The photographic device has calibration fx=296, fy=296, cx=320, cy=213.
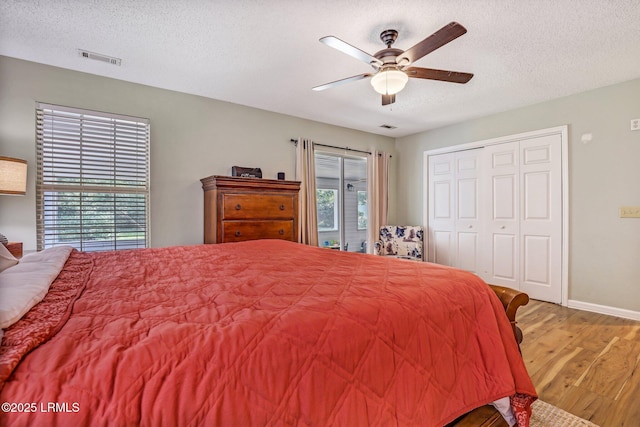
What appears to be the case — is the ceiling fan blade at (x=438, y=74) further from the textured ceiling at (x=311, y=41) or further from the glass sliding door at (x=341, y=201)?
the glass sliding door at (x=341, y=201)

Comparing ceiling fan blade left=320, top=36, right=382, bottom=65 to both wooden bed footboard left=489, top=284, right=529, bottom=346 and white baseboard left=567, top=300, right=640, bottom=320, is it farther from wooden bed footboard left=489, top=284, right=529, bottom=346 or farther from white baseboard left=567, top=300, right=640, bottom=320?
white baseboard left=567, top=300, right=640, bottom=320

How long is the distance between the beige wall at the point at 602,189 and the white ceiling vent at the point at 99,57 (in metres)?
4.75

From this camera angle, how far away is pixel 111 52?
2545mm

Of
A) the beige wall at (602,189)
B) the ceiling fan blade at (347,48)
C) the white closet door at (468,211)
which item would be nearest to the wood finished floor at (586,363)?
the beige wall at (602,189)

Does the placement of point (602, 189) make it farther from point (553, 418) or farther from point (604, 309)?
point (553, 418)

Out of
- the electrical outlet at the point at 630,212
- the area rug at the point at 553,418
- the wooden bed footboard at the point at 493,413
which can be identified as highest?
the electrical outlet at the point at 630,212

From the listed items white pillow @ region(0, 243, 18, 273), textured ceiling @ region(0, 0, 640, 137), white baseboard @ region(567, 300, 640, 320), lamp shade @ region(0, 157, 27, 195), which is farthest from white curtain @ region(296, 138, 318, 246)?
white baseboard @ region(567, 300, 640, 320)

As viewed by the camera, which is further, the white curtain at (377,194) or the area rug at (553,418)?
the white curtain at (377,194)

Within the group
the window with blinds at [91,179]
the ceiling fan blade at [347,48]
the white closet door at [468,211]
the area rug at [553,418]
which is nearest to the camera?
the area rug at [553,418]

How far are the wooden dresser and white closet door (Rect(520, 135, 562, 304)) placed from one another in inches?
119

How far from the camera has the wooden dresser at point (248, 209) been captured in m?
3.16

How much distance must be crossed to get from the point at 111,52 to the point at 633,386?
461 centimetres

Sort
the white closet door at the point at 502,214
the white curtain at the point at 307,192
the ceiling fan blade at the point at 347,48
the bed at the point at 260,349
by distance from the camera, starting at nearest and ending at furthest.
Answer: the bed at the point at 260,349, the ceiling fan blade at the point at 347,48, the white closet door at the point at 502,214, the white curtain at the point at 307,192

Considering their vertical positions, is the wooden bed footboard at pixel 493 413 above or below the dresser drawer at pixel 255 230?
below
